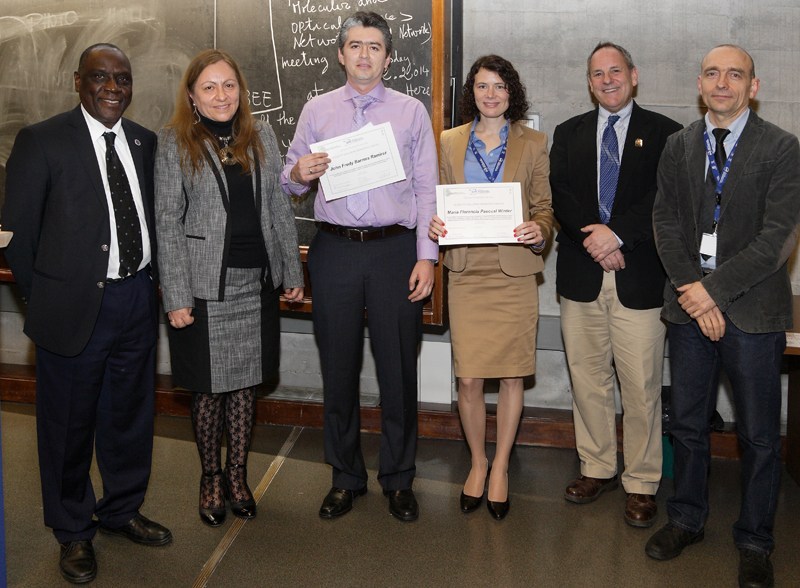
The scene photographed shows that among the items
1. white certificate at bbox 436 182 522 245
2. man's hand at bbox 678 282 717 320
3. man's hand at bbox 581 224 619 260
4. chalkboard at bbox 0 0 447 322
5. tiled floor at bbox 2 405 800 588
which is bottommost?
Answer: tiled floor at bbox 2 405 800 588

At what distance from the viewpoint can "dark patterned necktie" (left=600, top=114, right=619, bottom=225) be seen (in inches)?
132

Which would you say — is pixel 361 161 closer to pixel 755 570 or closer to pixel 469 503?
pixel 469 503

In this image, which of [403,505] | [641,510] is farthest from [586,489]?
[403,505]

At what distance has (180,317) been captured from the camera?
3164mm

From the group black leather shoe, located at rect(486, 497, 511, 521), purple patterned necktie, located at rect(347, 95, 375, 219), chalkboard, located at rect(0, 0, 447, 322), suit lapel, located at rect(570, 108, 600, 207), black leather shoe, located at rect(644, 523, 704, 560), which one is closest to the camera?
black leather shoe, located at rect(644, 523, 704, 560)

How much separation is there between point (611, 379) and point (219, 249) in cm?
177

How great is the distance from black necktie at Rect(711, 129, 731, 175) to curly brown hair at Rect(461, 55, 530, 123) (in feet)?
2.53

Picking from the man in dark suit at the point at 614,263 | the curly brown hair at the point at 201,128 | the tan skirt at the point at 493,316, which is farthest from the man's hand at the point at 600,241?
the curly brown hair at the point at 201,128

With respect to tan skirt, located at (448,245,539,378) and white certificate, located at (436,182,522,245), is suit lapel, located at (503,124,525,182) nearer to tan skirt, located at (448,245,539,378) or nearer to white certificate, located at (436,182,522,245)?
white certificate, located at (436,182,522,245)

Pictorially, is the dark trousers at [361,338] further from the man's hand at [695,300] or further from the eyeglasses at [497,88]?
the man's hand at [695,300]

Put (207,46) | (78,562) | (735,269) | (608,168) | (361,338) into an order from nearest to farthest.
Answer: (735,269) < (78,562) < (608,168) < (361,338) < (207,46)

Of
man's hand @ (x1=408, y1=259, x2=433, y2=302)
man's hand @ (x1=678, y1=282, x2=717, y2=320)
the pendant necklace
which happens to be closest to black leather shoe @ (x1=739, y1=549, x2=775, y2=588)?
man's hand @ (x1=678, y1=282, x2=717, y2=320)

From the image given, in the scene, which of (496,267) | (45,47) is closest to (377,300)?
(496,267)

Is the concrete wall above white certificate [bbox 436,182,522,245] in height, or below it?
above
